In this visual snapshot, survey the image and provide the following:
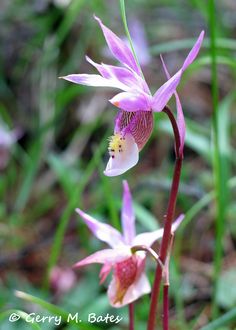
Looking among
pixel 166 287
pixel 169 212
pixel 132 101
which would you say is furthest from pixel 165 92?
pixel 166 287

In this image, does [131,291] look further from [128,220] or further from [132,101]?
[132,101]

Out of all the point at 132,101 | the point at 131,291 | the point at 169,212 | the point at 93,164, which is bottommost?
the point at 93,164

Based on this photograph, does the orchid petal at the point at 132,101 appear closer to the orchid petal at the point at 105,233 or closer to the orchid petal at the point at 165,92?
the orchid petal at the point at 165,92

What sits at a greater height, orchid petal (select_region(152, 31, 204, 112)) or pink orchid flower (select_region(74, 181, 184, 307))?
orchid petal (select_region(152, 31, 204, 112))

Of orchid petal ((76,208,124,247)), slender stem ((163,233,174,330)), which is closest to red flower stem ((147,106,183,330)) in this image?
slender stem ((163,233,174,330))

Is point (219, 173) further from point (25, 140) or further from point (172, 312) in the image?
point (25, 140)

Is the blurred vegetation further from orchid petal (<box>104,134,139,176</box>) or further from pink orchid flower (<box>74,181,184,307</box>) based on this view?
orchid petal (<box>104,134,139,176</box>)

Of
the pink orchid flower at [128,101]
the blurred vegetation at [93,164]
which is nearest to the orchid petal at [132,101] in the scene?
the pink orchid flower at [128,101]
